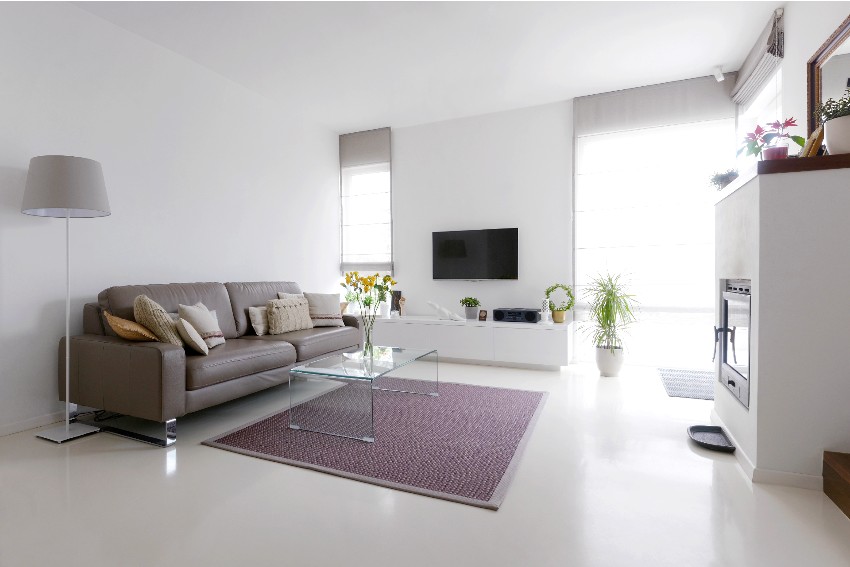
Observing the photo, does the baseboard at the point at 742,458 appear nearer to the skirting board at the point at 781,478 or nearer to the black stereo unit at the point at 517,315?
the skirting board at the point at 781,478

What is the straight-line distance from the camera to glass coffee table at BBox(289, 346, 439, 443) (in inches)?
116

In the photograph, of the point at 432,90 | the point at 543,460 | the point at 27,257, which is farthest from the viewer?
the point at 432,90

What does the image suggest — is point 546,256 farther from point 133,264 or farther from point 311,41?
point 133,264

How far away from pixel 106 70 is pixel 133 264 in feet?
5.04

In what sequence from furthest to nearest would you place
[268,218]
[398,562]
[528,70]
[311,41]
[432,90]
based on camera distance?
[268,218], [432,90], [528,70], [311,41], [398,562]

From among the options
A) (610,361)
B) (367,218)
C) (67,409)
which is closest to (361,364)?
(67,409)

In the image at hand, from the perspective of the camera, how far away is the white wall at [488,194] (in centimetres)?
512

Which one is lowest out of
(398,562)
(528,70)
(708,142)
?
(398,562)

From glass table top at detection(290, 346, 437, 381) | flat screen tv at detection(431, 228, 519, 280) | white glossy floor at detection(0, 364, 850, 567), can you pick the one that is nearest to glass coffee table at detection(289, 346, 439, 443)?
glass table top at detection(290, 346, 437, 381)

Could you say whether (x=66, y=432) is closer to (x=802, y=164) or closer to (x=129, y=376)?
(x=129, y=376)

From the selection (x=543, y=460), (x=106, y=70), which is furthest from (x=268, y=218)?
(x=543, y=460)

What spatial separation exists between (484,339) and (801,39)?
3575mm

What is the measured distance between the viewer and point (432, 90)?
15.7 feet

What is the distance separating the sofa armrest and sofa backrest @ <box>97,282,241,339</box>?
247 millimetres
